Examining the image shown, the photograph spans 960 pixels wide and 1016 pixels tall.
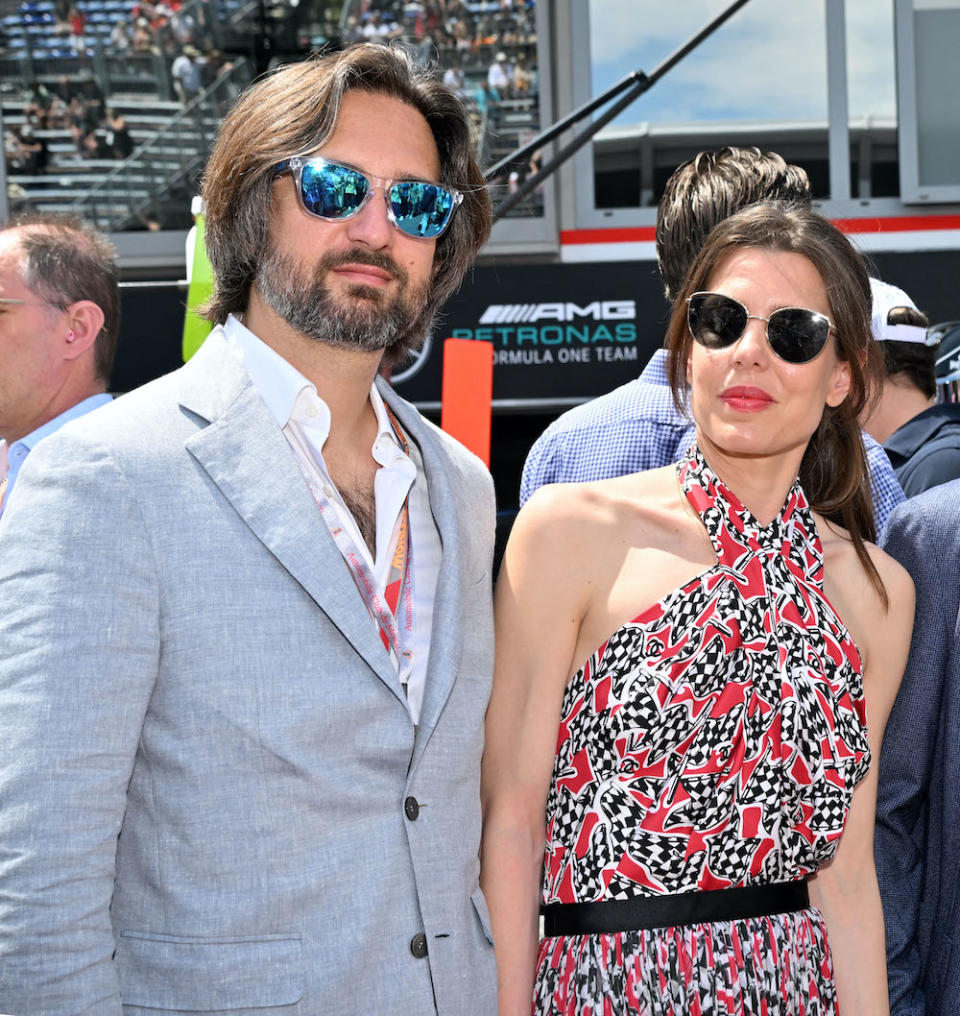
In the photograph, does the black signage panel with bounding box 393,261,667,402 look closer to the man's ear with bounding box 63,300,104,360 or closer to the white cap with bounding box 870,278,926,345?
the white cap with bounding box 870,278,926,345

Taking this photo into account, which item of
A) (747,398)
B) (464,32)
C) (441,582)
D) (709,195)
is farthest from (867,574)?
(464,32)

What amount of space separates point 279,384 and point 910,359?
8.49 ft

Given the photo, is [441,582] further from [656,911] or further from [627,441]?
[627,441]

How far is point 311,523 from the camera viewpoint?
172 centimetres

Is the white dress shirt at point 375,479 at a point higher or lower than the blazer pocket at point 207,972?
higher

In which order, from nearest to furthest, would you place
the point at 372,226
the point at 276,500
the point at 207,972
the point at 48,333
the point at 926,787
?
1. the point at 207,972
2. the point at 276,500
3. the point at 372,226
4. the point at 926,787
5. the point at 48,333

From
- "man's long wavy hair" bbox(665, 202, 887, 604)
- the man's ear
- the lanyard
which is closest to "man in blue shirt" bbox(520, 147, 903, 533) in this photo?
"man's long wavy hair" bbox(665, 202, 887, 604)

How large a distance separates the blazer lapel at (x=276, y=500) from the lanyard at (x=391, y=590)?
6 centimetres

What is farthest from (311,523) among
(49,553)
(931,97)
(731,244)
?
(931,97)

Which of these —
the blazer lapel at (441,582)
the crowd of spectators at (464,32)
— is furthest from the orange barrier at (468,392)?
the crowd of spectators at (464,32)

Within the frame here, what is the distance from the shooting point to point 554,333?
23.3 feet

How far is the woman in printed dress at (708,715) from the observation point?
195 cm

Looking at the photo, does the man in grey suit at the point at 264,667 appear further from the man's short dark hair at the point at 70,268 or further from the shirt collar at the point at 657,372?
the man's short dark hair at the point at 70,268

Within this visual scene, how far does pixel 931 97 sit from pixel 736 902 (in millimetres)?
7163
